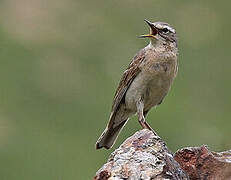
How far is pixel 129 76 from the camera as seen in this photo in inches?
548

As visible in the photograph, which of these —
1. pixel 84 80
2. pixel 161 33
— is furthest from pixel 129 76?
pixel 84 80

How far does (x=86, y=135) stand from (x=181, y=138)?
1907mm

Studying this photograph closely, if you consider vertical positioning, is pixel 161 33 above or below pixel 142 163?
above

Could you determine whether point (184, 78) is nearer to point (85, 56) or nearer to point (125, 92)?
point (85, 56)

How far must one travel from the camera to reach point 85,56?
2495 centimetres

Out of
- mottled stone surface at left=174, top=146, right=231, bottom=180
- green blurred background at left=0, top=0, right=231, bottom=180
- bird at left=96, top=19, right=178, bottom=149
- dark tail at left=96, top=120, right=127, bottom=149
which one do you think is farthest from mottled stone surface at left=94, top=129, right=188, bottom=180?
green blurred background at left=0, top=0, right=231, bottom=180

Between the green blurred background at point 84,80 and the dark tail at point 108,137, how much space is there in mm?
3637

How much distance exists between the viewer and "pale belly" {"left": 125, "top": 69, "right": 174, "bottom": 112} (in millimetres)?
13594

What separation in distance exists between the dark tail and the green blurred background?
364 centimetres

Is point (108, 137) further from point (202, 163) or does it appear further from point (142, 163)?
point (142, 163)

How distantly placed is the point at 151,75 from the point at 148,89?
0.20m

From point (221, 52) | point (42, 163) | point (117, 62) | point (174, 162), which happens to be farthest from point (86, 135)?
point (174, 162)

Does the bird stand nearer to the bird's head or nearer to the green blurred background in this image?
the bird's head

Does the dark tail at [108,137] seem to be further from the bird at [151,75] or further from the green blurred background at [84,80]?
the green blurred background at [84,80]
